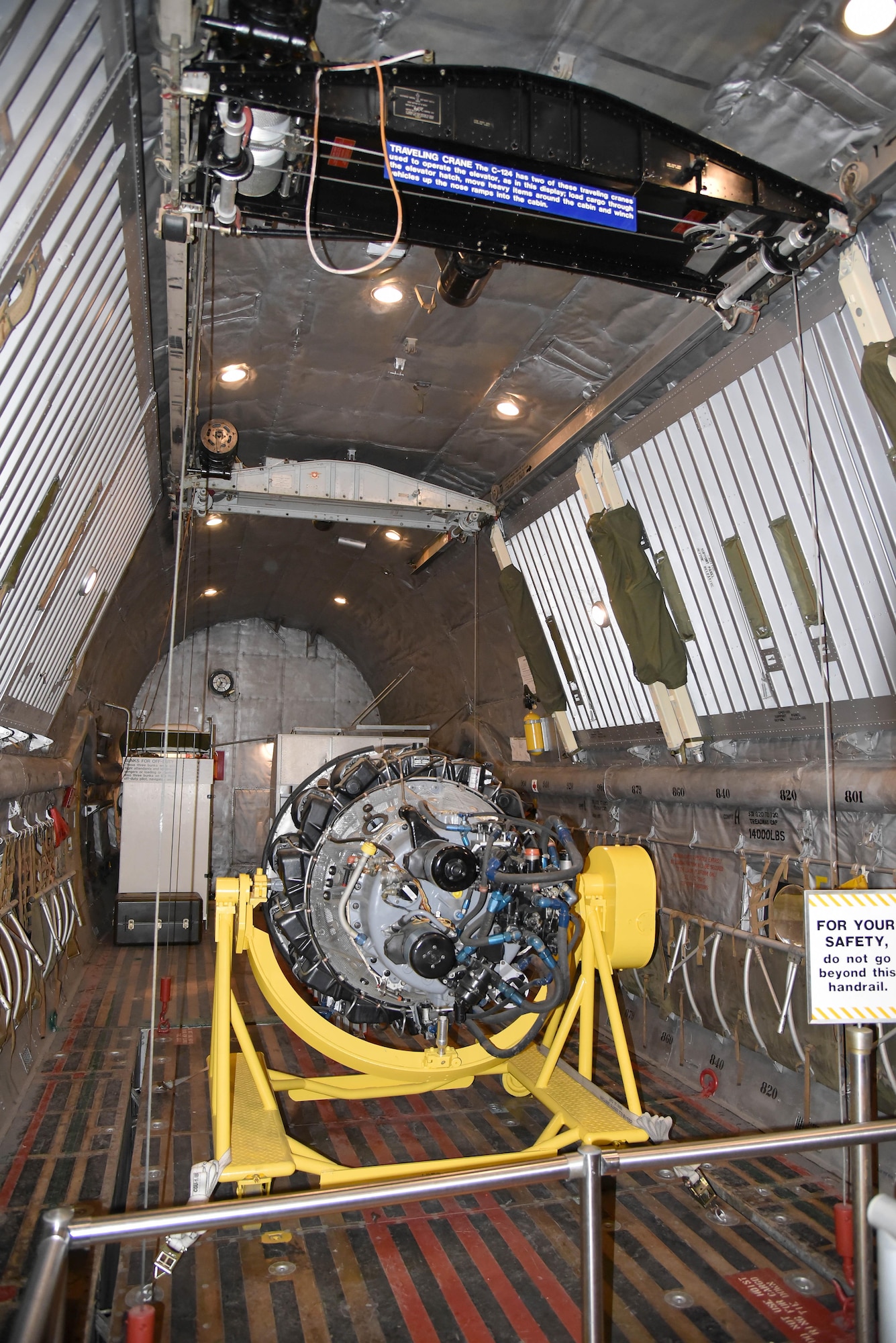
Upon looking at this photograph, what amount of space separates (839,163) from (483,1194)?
5.25 metres

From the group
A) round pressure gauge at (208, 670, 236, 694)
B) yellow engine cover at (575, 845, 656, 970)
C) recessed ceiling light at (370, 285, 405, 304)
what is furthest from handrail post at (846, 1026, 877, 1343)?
round pressure gauge at (208, 670, 236, 694)

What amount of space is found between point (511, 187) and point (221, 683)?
12740mm

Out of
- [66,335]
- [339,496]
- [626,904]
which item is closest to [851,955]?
[626,904]

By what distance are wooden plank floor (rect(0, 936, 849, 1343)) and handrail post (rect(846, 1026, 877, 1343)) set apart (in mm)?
679

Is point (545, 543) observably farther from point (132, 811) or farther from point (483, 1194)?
point (132, 811)

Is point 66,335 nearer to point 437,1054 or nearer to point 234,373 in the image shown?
point 234,373

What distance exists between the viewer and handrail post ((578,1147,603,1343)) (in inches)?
96.4

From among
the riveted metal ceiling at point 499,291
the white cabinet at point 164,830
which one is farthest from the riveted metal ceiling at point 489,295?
the white cabinet at point 164,830

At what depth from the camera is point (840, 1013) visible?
346 centimetres

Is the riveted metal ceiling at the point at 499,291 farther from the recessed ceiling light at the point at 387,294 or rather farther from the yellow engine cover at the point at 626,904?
the yellow engine cover at the point at 626,904

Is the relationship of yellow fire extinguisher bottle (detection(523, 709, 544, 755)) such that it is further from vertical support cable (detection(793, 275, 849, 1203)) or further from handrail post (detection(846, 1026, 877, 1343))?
handrail post (detection(846, 1026, 877, 1343))

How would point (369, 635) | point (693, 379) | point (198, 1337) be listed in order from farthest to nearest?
point (369, 635), point (693, 379), point (198, 1337)

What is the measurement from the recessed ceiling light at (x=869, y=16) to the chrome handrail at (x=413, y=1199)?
3.90m

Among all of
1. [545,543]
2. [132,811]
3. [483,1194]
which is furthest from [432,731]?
[483,1194]
